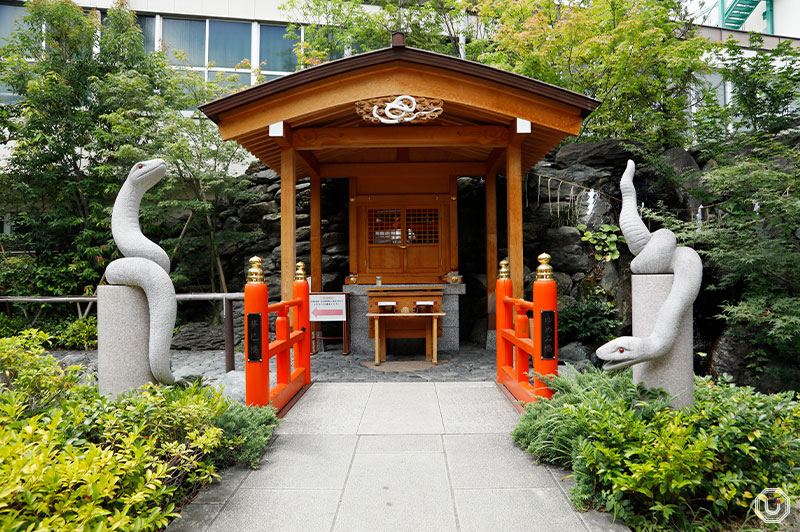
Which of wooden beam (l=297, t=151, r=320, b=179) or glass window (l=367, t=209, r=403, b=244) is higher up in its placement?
wooden beam (l=297, t=151, r=320, b=179)

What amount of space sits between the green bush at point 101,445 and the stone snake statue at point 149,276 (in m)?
0.24

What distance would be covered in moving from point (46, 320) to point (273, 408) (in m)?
8.63

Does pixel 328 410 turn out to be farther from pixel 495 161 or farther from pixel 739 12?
pixel 739 12

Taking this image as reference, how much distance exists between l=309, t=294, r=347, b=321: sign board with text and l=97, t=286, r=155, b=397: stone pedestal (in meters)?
4.38

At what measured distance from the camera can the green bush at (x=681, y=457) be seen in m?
2.38

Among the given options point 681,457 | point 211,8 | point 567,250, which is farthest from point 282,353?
point 211,8

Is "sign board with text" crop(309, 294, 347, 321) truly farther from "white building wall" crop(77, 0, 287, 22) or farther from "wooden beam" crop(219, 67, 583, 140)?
"white building wall" crop(77, 0, 287, 22)

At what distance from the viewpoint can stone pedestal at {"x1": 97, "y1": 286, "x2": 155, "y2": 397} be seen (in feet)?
10.3

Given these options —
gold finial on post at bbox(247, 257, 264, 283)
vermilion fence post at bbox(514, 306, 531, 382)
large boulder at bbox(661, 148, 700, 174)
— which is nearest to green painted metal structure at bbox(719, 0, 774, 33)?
large boulder at bbox(661, 148, 700, 174)

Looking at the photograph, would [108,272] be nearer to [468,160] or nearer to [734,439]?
[734,439]

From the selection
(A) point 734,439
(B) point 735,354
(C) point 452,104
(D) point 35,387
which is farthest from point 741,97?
(D) point 35,387

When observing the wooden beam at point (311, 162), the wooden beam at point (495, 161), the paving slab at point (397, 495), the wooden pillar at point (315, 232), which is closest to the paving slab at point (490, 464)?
the paving slab at point (397, 495)

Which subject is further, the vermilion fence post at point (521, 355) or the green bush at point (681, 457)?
the vermilion fence post at point (521, 355)

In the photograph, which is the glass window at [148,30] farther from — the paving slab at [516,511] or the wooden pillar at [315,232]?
the paving slab at [516,511]
